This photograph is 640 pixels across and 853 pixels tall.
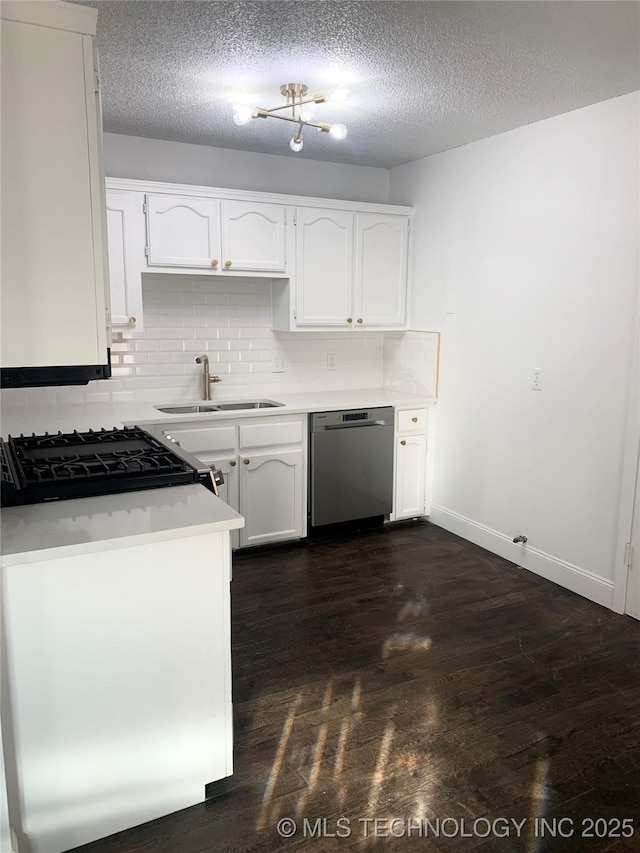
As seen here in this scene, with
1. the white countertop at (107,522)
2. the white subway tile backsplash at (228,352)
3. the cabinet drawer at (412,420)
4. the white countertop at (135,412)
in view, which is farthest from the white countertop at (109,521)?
the cabinet drawer at (412,420)

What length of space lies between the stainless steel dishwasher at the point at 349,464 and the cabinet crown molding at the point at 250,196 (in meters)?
1.35

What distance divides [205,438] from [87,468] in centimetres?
160

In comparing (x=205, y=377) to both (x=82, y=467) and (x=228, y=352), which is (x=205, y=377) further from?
(x=82, y=467)

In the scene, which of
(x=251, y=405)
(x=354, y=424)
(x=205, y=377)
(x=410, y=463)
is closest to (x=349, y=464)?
(x=354, y=424)

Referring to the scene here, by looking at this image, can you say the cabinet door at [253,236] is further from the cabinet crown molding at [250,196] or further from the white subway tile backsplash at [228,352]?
the white subway tile backsplash at [228,352]

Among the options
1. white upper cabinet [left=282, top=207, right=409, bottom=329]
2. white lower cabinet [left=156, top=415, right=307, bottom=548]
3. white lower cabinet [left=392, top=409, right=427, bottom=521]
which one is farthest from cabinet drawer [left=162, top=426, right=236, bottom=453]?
white lower cabinet [left=392, top=409, right=427, bottom=521]

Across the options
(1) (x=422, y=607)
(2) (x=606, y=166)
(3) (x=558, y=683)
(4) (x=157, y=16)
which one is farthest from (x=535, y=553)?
(4) (x=157, y=16)

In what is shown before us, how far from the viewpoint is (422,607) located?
325cm

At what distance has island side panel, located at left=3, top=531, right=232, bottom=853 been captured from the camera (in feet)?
5.56

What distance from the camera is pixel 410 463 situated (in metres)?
4.45

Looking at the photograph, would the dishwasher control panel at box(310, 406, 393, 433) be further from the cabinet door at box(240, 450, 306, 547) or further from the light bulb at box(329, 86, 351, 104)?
the light bulb at box(329, 86, 351, 104)

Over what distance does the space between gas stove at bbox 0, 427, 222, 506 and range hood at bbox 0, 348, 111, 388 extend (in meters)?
0.35

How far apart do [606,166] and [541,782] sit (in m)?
2.73

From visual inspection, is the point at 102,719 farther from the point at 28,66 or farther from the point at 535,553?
the point at 535,553
